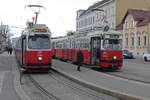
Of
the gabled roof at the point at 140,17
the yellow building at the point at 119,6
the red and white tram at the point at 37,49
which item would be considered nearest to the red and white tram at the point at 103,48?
the red and white tram at the point at 37,49

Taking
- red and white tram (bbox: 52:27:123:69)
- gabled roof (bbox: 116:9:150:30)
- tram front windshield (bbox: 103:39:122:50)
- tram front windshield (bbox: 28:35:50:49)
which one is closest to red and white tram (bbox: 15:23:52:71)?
tram front windshield (bbox: 28:35:50:49)

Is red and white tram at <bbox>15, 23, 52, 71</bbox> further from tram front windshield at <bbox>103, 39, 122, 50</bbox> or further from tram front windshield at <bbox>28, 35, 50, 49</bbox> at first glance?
tram front windshield at <bbox>103, 39, 122, 50</bbox>

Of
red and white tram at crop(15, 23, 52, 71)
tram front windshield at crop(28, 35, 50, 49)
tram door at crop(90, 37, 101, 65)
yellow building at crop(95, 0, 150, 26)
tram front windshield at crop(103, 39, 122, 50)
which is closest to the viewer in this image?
red and white tram at crop(15, 23, 52, 71)

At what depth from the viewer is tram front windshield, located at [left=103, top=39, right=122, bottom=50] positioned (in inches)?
745

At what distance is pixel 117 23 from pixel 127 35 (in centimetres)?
873

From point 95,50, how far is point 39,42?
15.5ft

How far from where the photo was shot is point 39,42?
17.3m

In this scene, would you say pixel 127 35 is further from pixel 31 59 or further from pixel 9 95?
pixel 9 95

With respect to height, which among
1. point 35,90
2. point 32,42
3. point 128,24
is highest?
point 128,24

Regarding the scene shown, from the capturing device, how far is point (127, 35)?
5662 centimetres

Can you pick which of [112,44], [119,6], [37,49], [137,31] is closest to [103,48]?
[112,44]

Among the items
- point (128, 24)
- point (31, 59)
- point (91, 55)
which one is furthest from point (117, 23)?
point (31, 59)

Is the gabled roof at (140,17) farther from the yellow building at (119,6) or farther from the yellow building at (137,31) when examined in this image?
the yellow building at (119,6)

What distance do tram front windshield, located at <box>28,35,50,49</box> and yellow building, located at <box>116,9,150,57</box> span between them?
33.3 m
